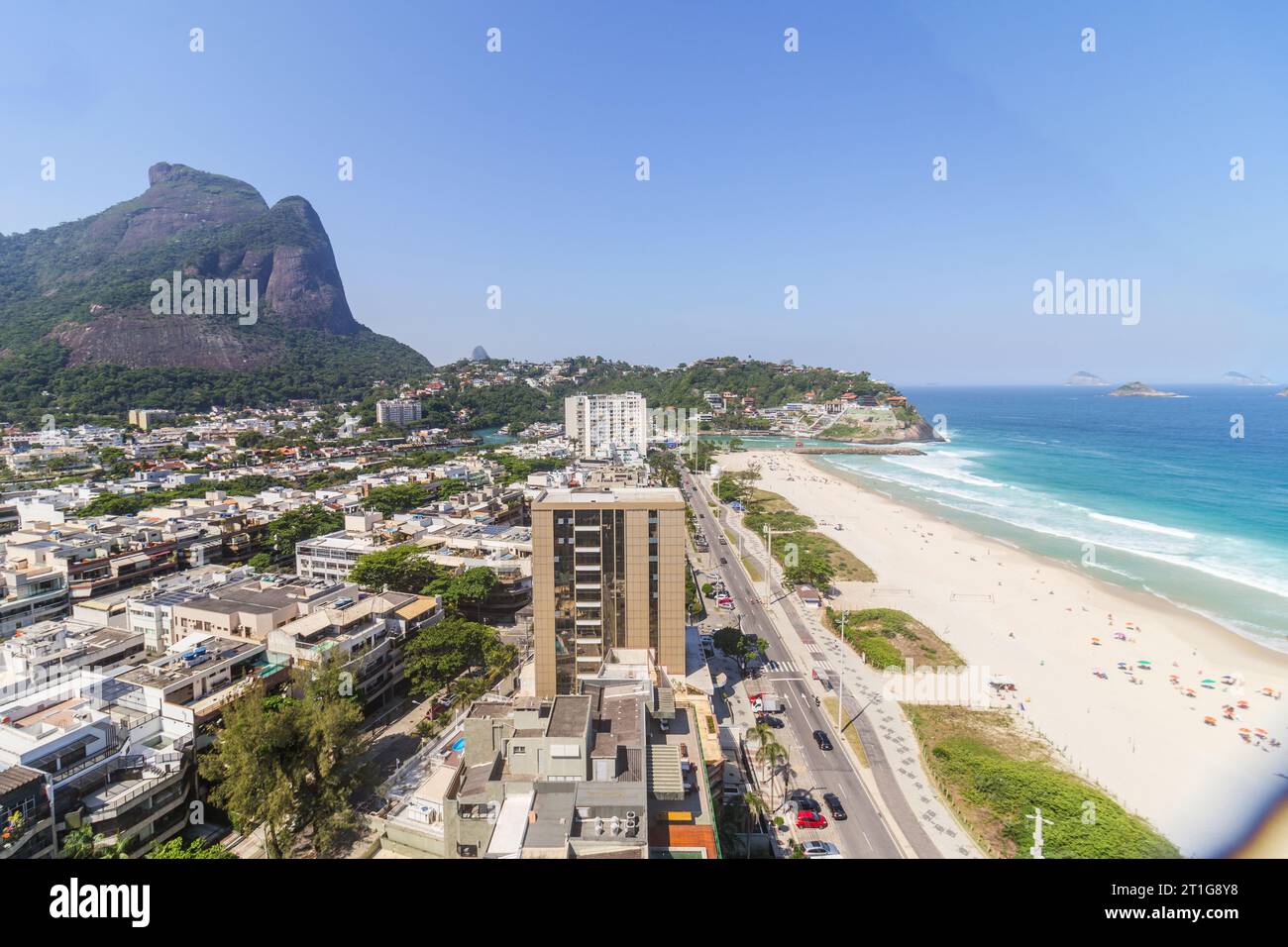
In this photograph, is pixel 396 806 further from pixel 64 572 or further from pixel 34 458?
pixel 34 458

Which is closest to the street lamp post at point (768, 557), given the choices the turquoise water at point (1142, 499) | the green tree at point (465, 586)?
the green tree at point (465, 586)

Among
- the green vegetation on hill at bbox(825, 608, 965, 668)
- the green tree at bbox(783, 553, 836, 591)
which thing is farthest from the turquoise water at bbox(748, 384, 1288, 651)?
the green tree at bbox(783, 553, 836, 591)

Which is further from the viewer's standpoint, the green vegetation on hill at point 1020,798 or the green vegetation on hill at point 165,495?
the green vegetation on hill at point 165,495

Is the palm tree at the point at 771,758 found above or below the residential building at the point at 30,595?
below

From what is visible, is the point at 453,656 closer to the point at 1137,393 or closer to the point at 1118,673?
the point at 1118,673

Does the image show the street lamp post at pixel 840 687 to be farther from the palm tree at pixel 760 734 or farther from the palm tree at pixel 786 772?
the palm tree at pixel 786 772
